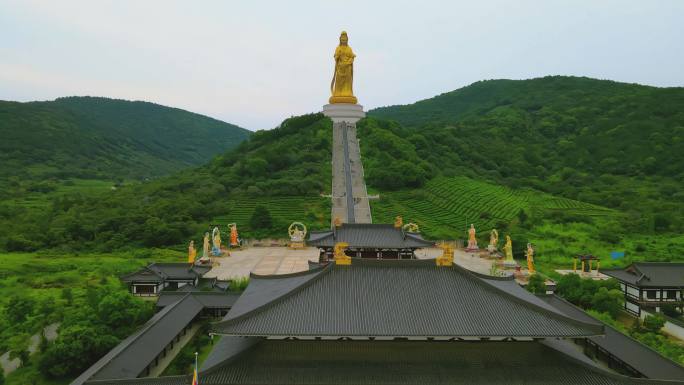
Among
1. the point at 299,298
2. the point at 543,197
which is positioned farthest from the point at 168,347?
the point at 543,197

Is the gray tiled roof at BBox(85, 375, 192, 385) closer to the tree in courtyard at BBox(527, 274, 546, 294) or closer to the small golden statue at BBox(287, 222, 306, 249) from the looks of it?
the tree in courtyard at BBox(527, 274, 546, 294)

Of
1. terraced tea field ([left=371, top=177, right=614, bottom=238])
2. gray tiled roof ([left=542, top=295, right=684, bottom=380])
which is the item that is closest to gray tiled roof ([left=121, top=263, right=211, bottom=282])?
terraced tea field ([left=371, top=177, right=614, bottom=238])

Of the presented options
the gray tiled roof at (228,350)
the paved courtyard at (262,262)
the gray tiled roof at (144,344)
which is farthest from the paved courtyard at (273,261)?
the gray tiled roof at (228,350)

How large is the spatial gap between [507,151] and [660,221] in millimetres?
39150

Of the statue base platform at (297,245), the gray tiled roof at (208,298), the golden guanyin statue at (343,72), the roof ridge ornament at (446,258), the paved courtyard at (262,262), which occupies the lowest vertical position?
the gray tiled roof at (208,298)

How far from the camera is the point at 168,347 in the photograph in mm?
21172

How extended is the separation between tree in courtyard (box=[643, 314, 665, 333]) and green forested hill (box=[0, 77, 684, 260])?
16.1 m

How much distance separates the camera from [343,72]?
64.4m

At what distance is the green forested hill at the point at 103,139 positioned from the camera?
318 feet

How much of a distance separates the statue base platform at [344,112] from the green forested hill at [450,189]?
1849 millimetres

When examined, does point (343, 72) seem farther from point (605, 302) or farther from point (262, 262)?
point (605, 302)

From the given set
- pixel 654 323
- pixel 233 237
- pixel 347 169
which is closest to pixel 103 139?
pixel 347 169

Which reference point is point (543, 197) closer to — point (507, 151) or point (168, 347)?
point (507, 151)

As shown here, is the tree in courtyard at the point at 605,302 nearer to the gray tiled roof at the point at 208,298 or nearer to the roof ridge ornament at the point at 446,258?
the roof ridge ornament at the point at 446,258
